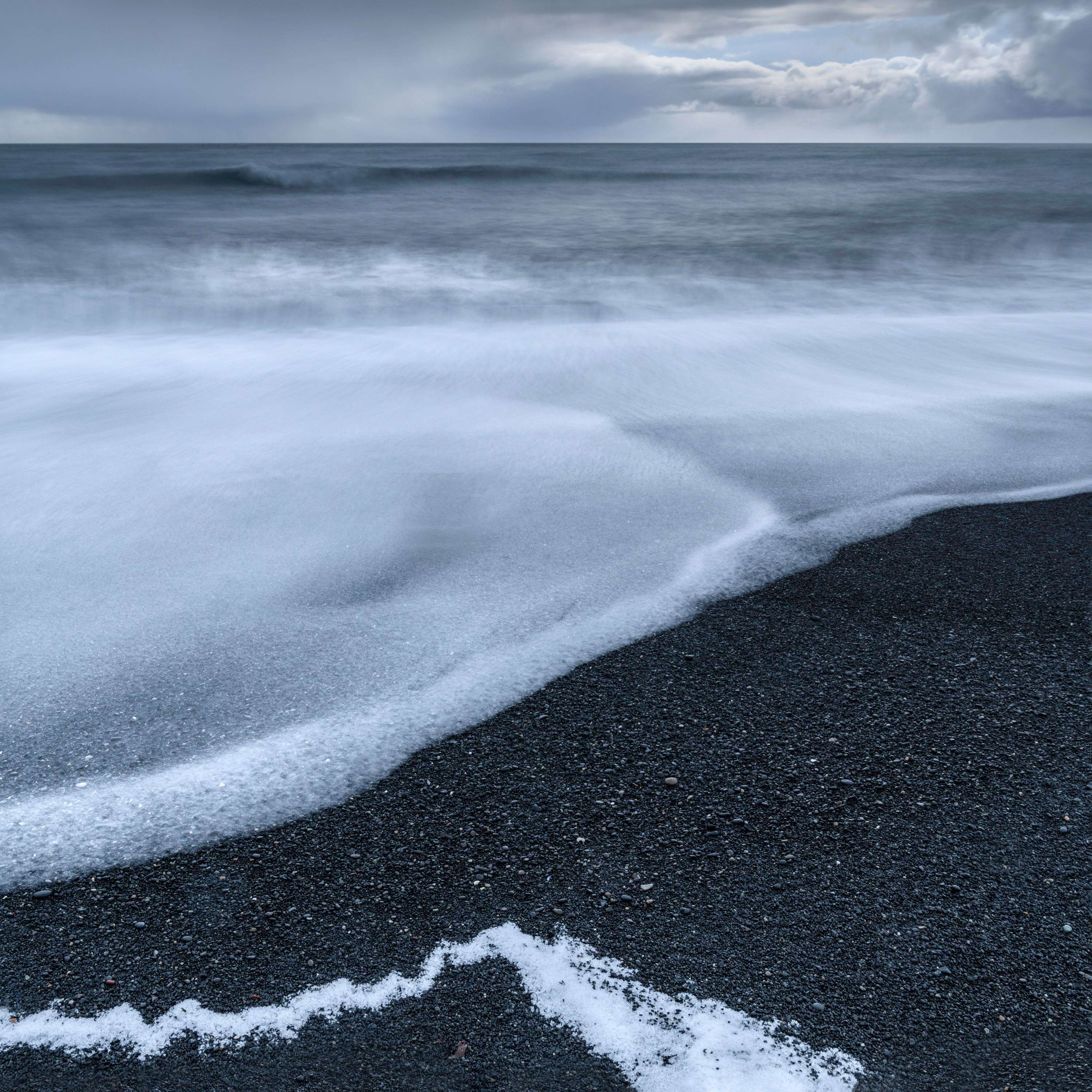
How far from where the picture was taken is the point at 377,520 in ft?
11.9

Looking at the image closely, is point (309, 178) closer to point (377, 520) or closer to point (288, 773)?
point (377, 520)

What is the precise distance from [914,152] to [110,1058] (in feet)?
253

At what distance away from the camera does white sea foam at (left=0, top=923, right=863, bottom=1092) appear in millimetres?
1459

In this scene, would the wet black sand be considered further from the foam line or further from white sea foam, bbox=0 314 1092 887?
white sea foam, bbox=0 314 1092 887

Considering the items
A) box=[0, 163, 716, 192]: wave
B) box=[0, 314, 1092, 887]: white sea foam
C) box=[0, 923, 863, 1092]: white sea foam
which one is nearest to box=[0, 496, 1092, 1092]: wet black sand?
box=[0, 923, 863, 1092]: white sea foam

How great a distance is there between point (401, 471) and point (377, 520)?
0.61 metres

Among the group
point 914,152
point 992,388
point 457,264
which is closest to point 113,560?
point 992,388

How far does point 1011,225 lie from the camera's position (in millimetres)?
15352

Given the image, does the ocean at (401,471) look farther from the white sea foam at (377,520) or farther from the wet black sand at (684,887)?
the wet black sand at (684,887)

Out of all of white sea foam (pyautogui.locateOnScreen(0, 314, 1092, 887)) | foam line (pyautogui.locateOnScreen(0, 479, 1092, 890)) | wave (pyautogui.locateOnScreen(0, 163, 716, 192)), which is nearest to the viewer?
foam line (pyautogui.locateOnScreen(0, 479, 1092, 890))

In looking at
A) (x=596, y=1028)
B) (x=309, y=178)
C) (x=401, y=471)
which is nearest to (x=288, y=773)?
(x=596, y=1028)

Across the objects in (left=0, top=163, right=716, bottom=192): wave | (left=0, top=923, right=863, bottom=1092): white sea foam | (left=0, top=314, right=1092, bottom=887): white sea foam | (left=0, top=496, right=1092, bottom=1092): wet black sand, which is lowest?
(left=0, top=923, right=863, bottom=1092): white sea foam

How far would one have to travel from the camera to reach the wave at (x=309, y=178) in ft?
70.6

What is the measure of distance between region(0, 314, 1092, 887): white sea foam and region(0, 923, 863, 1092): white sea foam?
0.42 meters
